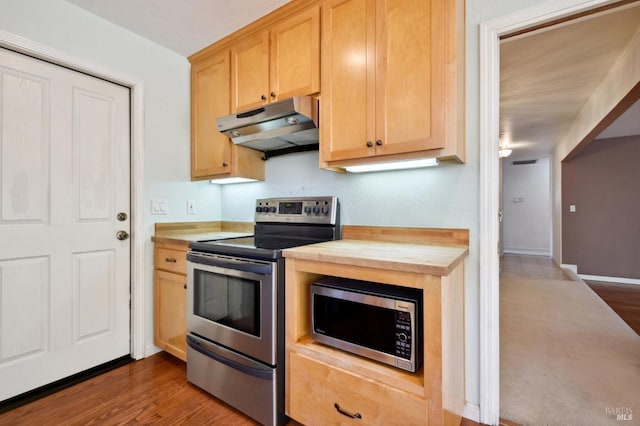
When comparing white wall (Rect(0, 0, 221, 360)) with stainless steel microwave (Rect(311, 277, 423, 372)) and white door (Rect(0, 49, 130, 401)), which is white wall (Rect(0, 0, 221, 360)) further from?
stainless steel microwave (Rect(311, 277, 423, 372))

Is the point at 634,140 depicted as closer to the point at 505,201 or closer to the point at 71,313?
the point at 505,201

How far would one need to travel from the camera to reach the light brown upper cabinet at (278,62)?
171 cm

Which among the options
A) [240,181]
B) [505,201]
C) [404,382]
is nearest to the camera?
[404,382]

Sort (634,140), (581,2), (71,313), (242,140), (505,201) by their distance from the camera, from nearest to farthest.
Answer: (581,2) < (71,313) < (242,140) < (634,140) < (505,201)

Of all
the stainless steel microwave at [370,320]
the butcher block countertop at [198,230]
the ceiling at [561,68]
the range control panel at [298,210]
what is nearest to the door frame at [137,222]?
the butcher block countertop at [198,230]

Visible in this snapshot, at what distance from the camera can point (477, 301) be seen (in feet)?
4.81

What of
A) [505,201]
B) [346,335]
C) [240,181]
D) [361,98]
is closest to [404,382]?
[346,335]

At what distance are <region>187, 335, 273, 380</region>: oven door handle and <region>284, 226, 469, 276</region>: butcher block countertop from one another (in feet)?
1.97

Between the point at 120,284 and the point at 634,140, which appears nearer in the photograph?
the point at 120,284

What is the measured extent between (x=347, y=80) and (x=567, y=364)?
7.95 ft

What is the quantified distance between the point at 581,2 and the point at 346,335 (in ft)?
5.78

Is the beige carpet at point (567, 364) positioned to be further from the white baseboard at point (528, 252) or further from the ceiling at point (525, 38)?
the white baseboard at point (528, 252)

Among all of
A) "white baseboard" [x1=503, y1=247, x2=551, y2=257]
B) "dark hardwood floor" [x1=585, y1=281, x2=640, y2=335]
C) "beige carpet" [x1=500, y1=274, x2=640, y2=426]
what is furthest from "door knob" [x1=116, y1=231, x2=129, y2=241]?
"white baseboard" [x1=503, y1=247, x2=551, y2=257]

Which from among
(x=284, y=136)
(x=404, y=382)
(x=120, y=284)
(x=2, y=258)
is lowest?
(x=404, y=382)
